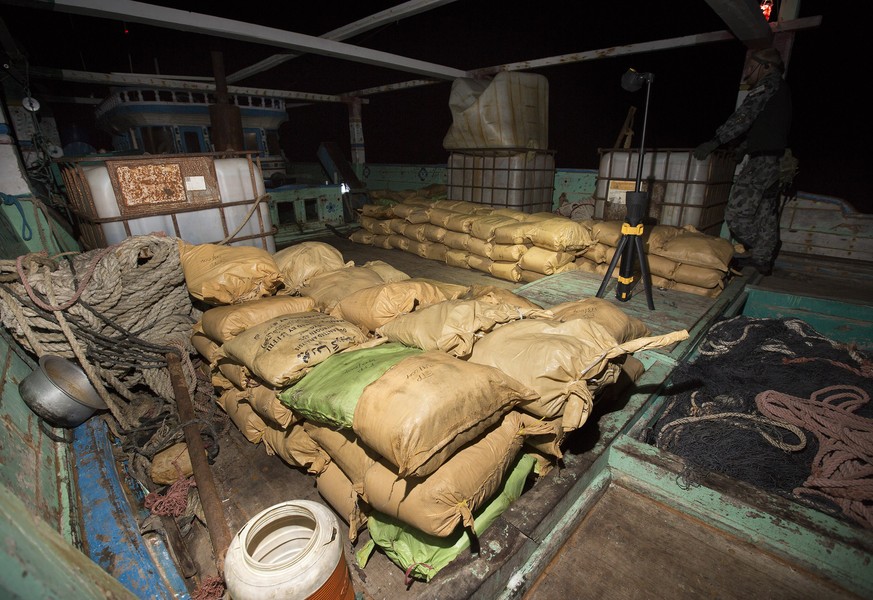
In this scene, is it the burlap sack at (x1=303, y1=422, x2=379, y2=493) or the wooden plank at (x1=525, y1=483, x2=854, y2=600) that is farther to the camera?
the burlap sack at (x1=303, y1=422, x2=379, y2=493)

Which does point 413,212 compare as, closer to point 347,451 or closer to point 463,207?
point 463,207

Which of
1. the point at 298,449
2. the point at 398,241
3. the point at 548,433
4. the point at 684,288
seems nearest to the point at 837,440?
the point at 548,433

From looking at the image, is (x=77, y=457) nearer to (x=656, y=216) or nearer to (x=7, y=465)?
(x=7, y=465)

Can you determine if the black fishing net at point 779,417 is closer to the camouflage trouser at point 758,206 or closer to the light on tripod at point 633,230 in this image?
the light on tripod at point 633,230

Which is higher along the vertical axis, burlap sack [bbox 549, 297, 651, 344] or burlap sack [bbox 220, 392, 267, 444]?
burlap sack [bbox 549, 297, 651, 344]

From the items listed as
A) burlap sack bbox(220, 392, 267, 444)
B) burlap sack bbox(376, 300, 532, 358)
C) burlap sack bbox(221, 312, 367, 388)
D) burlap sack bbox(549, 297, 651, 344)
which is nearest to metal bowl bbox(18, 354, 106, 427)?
burlap sack bbox(220, 392, 267, 444)

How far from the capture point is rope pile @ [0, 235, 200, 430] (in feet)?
9.11

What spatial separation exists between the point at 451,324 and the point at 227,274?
2067 millimetres

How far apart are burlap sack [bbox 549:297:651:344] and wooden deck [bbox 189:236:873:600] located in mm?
526

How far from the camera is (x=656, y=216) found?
598cm

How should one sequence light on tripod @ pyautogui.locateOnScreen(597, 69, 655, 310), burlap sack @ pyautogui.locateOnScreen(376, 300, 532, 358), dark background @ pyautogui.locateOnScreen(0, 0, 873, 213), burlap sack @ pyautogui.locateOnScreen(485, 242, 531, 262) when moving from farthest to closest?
dark background @ pyautogui.locateOnScreen(0, 0, 873, 213) < burlap sack @ pyautogui.locateOnScreen(485, 242, 531, 262) < light on tripod @ pyautogui.locateOnScreen(597, 69, 655, 310) < burlap sack @ pyautogui.locateOnScreen(376, 300, 532, 358)

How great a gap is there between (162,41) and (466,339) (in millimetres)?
10348

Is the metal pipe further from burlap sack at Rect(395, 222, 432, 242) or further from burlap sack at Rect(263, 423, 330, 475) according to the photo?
burlap sack at Rect(395, 222, 432, 242)

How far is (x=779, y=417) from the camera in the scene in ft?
9.12
